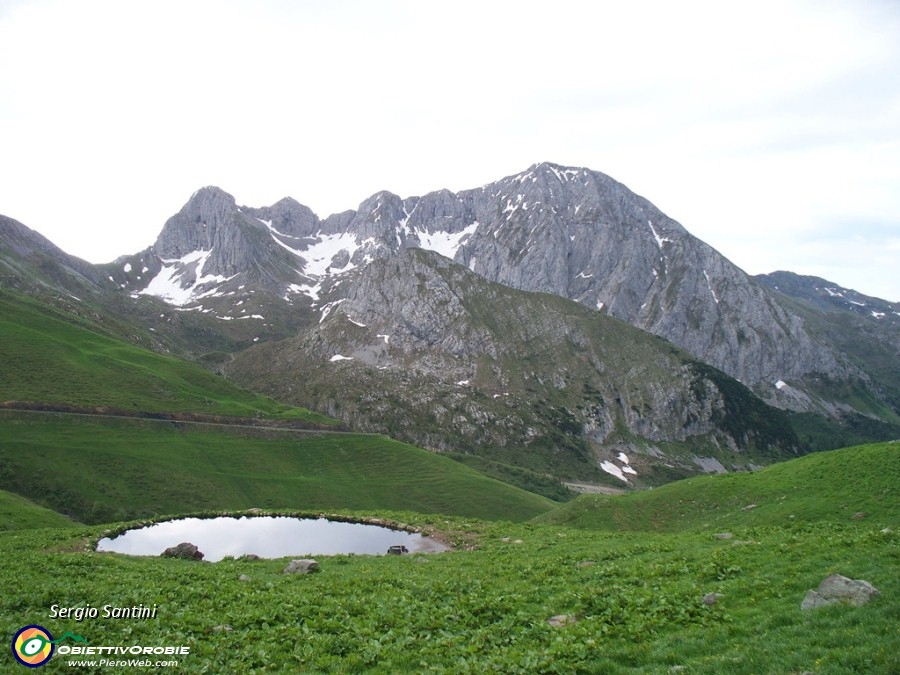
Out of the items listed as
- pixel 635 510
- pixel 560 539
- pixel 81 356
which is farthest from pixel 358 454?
pixel 560 539

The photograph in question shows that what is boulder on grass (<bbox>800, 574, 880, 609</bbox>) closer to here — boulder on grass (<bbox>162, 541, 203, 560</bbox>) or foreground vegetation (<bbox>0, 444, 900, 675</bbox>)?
foreground vegetation (<bbox>0, 444, 900, 675</bbox>)

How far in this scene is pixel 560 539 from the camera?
35812 millimetres

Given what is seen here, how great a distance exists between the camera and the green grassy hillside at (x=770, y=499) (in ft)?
124

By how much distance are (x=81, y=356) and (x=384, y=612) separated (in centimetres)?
15007

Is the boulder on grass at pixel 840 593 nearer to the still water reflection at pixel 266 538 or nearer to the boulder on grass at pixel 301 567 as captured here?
the boulder on grass at pixel 301 567

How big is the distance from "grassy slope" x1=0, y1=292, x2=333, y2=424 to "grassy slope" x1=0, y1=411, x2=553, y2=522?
11096 millimetres

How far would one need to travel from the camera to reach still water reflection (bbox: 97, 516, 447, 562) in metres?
37.3

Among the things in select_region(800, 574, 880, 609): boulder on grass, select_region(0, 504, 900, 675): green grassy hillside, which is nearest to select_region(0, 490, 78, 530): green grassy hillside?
select_region(0, 504, 900, 675): green grassy hillside

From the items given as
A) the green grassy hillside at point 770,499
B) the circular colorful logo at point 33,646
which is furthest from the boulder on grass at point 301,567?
the green grassy hillside at point 770,499

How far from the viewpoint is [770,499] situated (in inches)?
1743

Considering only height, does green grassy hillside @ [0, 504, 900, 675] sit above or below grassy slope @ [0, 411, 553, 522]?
above

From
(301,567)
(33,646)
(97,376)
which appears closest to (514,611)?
(301,567)

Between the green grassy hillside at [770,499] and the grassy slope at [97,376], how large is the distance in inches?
4156

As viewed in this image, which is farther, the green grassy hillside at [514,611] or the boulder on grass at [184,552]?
the boulder on grass at [184,552]
